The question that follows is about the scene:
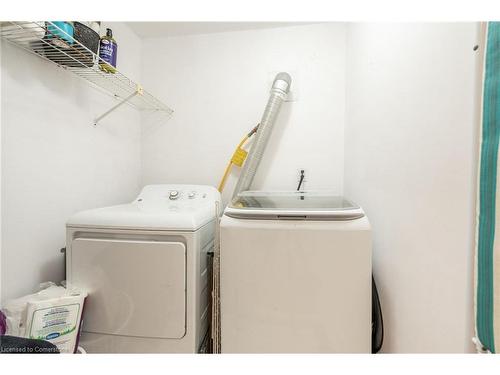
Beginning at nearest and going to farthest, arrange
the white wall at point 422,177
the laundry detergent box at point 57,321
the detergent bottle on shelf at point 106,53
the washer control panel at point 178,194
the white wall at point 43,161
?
the white wall at point 422,177
the laundry detergent box at point 57,321
the white wall at point 43,161
the detergent bottle on shelf at point 106,53
the washer control panel at point 178,194

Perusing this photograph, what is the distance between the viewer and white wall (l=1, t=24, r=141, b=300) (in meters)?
1.11

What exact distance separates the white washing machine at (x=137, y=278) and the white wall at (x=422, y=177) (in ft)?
3.32

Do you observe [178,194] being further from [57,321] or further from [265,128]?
[57,321]

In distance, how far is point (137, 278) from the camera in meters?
1.13

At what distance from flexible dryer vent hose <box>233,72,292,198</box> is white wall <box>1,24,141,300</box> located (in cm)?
113

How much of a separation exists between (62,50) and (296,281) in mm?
1714

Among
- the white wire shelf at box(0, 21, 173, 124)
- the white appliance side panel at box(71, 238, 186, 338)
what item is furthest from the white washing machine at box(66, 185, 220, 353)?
the white wire shelf at box(0, 21, 173, 124)

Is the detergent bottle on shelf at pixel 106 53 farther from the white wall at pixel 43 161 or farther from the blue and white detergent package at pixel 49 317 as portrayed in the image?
the blue and white detergent package at pixel 49 317

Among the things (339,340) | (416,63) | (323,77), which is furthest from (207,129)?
(339,340)

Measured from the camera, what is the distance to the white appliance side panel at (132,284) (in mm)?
1127

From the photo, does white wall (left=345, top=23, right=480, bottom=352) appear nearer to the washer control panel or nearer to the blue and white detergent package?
the washer control panel

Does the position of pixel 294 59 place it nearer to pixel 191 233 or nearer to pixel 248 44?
pixel 248 44

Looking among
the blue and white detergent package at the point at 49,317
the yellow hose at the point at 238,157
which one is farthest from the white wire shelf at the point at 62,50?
the blue and white detergent package at the point at 49,317

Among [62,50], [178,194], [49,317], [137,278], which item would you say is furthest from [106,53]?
[49,317]
